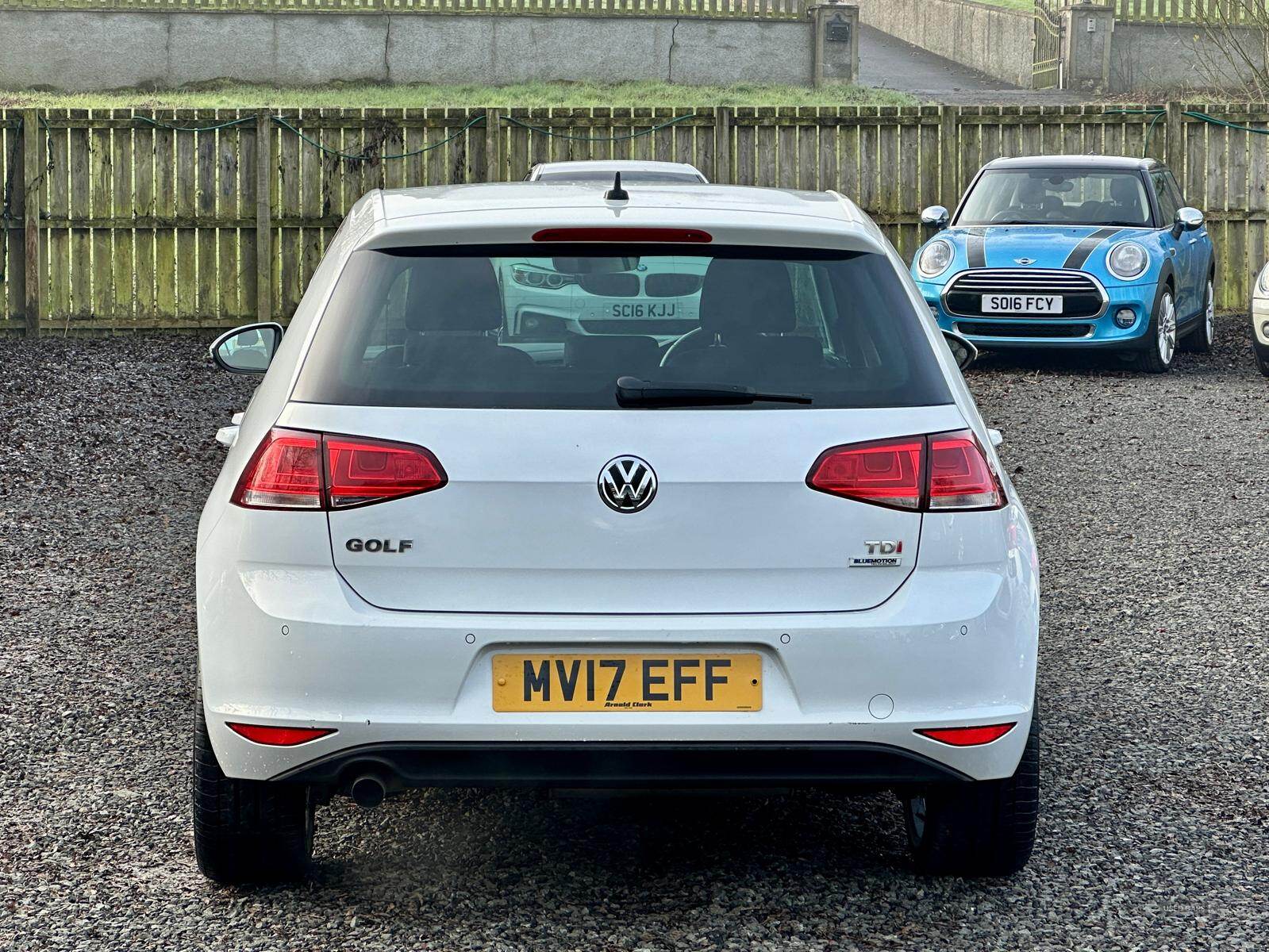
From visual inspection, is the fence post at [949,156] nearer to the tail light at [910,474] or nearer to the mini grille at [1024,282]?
the mini grille at [1024,282]

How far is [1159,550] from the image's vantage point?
301 inches

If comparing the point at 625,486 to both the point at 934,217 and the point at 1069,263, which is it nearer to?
the point at 1069,263

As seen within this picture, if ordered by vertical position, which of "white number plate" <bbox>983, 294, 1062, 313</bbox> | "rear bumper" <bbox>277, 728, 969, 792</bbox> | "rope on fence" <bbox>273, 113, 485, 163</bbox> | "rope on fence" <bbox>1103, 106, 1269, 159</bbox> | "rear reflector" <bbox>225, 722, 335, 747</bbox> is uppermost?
"rope on fence" <bbox>1103, 106, 1269, 159</bbox>

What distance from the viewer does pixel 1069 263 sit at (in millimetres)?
13406

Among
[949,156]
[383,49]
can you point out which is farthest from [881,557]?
[383,49]

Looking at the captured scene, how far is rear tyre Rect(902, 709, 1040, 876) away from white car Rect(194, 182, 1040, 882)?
0.62 ft

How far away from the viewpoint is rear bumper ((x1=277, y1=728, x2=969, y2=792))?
3.45m

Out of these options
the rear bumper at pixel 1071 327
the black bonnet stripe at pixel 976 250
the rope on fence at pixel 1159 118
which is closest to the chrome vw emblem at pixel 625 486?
the rear bumper at pixel 1071 327

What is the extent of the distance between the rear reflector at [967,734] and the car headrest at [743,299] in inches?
35.3

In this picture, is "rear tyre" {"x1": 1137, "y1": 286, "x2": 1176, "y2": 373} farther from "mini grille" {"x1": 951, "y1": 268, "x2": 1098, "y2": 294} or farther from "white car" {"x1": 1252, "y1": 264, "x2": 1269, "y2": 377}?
"white car" {"x1": 1252, "y1": 264, "x2": 1269, "y2": 377}

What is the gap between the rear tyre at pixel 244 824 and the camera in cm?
373

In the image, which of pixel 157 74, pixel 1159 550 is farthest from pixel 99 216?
pixel 157 74

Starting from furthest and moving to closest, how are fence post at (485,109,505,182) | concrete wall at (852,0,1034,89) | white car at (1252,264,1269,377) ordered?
concrete wall at (852,0,1034,89) → fence post at (485,109,505,182) → white car at (1252,264,1269,377)

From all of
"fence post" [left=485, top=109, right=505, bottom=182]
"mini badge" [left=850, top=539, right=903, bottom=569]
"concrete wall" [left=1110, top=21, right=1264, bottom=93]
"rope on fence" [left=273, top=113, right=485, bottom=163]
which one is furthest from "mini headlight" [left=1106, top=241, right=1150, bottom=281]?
"concrete wall" [left=1110, top=21, right=1264, bottom=93]
